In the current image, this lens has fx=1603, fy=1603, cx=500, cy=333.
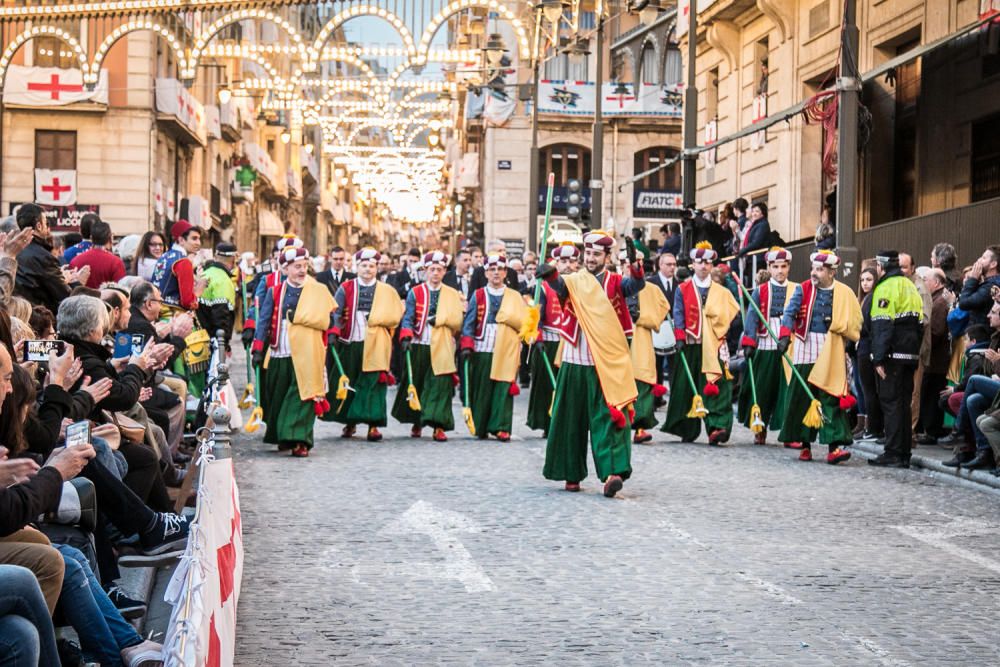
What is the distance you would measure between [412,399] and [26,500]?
11736mm

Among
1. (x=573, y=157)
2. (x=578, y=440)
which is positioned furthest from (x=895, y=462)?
(x=573, y=157)

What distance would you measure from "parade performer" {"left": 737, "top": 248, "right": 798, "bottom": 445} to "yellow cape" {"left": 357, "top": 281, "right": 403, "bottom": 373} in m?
3.81

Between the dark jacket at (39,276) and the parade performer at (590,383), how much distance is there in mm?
3622

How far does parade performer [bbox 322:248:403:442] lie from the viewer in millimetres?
17172

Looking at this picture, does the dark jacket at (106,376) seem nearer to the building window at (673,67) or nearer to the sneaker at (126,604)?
the sneaker at (126,604)

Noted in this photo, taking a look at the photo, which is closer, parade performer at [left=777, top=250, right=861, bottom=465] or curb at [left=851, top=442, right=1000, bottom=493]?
curb at [left=851, top=442, right=1000, bottom=493]

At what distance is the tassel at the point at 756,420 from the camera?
54.9 ft

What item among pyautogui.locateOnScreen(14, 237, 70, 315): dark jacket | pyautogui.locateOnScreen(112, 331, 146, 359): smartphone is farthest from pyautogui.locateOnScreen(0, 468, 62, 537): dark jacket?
pyautogui.locateOnScreen(14, 237, 70, 315): dark jacket

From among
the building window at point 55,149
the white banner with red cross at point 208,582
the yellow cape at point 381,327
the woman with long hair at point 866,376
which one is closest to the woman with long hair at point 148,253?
the yellow cape at point 381,327

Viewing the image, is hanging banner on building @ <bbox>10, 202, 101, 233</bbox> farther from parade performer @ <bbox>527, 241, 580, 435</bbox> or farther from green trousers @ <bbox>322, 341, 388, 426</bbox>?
green trousers @ <bbox>322, 341, 388, 426</bbox>

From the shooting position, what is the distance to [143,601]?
7.32 m

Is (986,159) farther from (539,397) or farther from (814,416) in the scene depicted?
(539,397)

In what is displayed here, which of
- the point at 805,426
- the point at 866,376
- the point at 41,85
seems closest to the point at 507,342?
the point at 805,426

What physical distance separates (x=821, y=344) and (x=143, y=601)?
980cm
